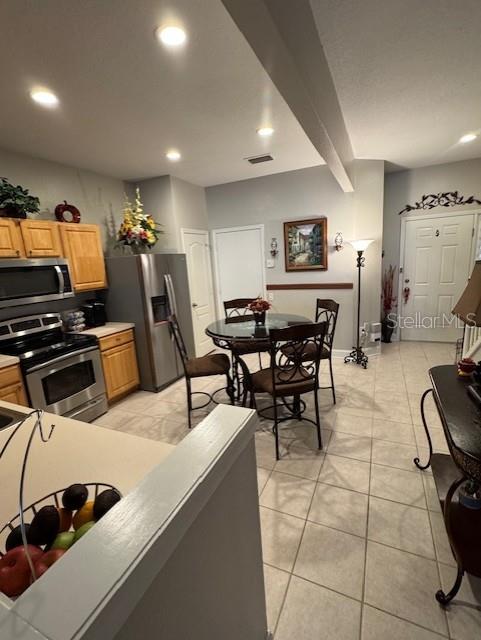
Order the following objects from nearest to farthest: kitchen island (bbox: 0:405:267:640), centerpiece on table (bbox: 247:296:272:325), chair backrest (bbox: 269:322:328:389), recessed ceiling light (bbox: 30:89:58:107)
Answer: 1. kitchen island (bbox: 0:405:267:640)
2. recessed ceiling light (bbox: 30:89:58:107)
3. chair backrest (bbox: 269:322:328:389)
4. centerpiece on table (bbox: 247:296:272:325)

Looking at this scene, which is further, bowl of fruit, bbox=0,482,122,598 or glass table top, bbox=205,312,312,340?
glass table top, bbox=205,312,312,340

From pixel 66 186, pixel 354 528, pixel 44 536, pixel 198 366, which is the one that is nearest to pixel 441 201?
pixel 198 366

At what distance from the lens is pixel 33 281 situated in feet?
9.04

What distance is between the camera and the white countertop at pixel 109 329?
3109 millimetres

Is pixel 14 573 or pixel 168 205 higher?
pixel 168 205

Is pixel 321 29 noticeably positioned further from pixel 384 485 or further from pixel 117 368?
pixel 117 368

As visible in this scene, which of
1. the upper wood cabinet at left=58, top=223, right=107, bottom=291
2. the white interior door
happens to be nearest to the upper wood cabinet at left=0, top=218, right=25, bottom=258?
the upper wood cabinet at left=58, top=223, right=107, bottom=291

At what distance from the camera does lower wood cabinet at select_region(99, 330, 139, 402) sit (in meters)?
3.19

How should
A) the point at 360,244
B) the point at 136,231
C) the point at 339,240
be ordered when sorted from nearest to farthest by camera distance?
the point at 136,231
the point at 360,244
the point at 339,240

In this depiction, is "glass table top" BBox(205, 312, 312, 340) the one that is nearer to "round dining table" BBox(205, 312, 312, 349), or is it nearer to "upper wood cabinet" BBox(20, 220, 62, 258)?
"round dining table" BBox(205, 312, 312, 349)

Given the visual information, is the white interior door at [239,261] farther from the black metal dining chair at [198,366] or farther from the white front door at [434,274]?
the white front door at [434,274]

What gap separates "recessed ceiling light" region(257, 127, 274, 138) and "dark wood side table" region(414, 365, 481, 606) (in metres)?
2.52

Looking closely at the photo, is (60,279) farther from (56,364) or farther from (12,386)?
(12,386)

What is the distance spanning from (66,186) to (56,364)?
6.67 feet
